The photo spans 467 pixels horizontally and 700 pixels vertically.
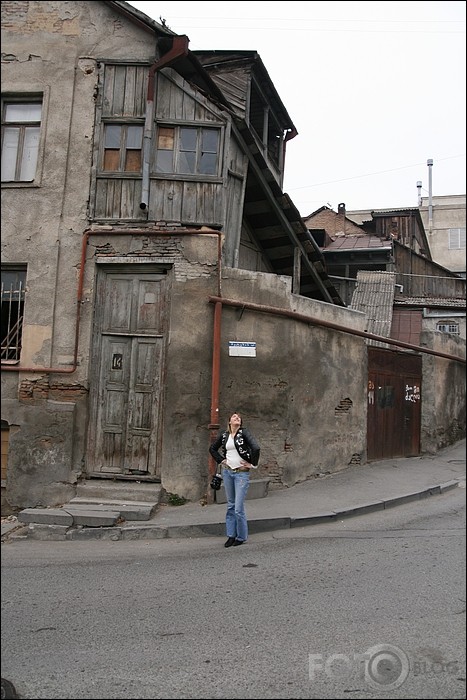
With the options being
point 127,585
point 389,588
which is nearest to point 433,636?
point 389,588

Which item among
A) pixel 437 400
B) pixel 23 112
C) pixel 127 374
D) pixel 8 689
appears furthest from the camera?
pixel 437 400

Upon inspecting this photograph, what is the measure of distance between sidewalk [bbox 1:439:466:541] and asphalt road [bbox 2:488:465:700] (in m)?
0.64

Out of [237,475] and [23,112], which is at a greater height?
[23,112]

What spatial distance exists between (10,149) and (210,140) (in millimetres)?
3311

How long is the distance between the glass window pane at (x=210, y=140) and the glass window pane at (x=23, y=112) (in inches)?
108

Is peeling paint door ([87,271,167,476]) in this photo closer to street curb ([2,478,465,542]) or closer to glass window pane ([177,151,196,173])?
street curb ([2,478,465,542])

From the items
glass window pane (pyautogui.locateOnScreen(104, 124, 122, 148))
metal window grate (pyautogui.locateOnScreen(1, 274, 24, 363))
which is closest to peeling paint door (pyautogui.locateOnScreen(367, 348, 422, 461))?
glass window pane (pyautogui.locateOnScreen(104, 124, 122, 148))

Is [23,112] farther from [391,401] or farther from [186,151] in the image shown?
[391,401]

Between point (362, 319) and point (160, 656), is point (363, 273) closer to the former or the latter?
point (362, 319)

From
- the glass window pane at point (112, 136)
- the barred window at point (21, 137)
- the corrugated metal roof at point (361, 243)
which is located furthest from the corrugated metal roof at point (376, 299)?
the barred window at point (21, 137)

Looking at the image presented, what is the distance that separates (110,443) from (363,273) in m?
7.57

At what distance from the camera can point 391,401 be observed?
36.3ft

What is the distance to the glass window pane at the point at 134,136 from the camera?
8781 mm

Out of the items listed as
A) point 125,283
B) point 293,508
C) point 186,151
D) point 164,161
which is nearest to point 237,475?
point 293,508
